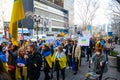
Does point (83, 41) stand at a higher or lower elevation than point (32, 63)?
higher

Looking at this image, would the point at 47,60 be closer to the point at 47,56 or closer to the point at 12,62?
the point at 47,56

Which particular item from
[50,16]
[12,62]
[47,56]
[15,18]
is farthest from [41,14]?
[15,18]

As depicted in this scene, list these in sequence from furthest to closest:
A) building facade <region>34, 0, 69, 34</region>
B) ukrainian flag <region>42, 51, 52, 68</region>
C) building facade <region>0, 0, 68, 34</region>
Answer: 1. building facade <region>34, 0, 69, 34</region>
2. building facade <region>0, 0, 68, 34</region>
3. ukrainian flag <region>42, 51, 52, 68</region>

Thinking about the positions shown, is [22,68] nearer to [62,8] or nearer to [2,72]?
[2,72]

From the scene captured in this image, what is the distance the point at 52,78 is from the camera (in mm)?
13812

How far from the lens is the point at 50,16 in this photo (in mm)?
119500

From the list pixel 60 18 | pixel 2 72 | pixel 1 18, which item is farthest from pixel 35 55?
pixel 60 18

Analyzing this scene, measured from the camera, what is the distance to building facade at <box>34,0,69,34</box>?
101438 millimetres

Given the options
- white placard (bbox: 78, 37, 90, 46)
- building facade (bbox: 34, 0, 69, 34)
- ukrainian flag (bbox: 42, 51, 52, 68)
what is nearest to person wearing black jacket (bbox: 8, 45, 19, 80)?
ukrainian flag (bbox: 42, 51, 52, 68)

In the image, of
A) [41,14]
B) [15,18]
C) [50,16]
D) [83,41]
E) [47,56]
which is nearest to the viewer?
[15,18]

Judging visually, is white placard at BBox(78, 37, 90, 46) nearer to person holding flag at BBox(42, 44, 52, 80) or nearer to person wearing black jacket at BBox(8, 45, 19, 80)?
person holding flag at BBox(42, 44, 52, 80)

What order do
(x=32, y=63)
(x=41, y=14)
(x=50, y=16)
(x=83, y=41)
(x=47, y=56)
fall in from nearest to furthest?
(x=32, y=63)
(x=47, y=56)
(x=83, y=41)
(x=41, y=14)
(x=50, y=16)

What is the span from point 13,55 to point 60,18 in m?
130

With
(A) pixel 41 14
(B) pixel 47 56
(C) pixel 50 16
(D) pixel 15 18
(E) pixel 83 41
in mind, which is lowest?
(B) pixel 47 56
